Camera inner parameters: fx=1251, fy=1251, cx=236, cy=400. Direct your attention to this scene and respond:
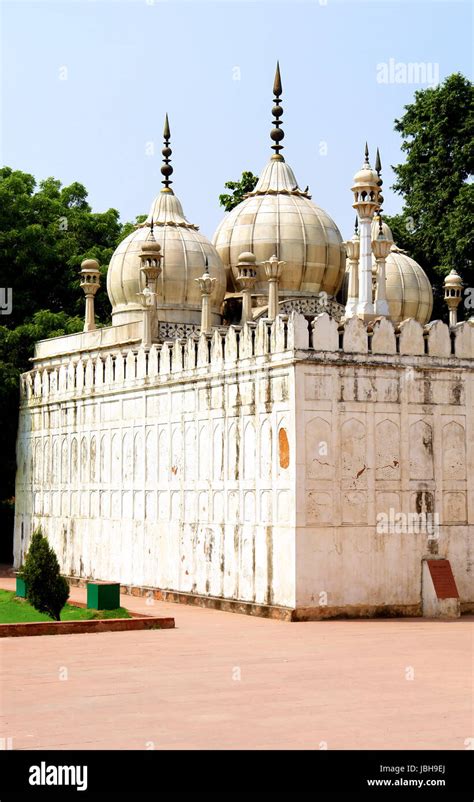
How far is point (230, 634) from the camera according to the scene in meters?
19.1

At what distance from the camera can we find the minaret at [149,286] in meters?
28.8

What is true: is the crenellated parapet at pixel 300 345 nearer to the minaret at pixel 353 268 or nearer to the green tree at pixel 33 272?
the minaret at pixel 353 268

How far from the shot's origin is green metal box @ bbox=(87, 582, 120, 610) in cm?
2117

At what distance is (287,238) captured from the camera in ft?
106

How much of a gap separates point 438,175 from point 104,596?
26.5 metres

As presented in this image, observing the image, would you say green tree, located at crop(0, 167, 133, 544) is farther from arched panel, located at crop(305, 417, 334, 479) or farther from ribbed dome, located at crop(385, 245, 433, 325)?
arched panel, located at crop(305, 417, 334, 479)

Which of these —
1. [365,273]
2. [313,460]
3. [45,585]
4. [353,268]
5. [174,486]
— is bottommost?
[45,585]

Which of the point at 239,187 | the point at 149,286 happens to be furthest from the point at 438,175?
the point at 149,286

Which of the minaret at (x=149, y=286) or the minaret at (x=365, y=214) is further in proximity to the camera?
the minaret at (x=149, y=286)

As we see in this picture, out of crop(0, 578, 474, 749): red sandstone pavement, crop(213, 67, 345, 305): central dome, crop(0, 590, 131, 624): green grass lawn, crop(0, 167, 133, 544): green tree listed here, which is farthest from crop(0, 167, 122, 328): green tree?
crop(0, 578, 474, 749): red sandstone pavement

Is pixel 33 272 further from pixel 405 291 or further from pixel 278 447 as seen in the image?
pixel 278 447

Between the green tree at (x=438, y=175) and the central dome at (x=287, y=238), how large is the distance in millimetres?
9043

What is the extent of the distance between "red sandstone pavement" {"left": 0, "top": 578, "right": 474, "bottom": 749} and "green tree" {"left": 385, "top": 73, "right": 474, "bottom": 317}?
2372 cm

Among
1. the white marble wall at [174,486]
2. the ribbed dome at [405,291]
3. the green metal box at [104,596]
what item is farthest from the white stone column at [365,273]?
the ribbed dome at [405,291]
